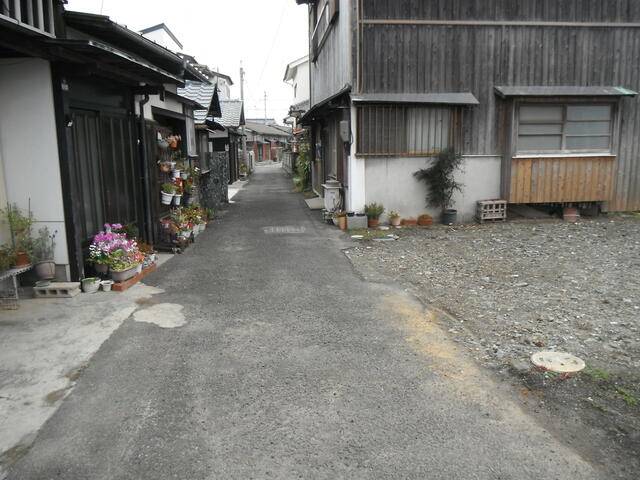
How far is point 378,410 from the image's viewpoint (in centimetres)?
383

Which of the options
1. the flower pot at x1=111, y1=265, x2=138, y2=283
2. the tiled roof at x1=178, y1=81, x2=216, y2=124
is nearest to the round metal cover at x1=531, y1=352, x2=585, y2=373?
the flower pot at x1=111, y1=265, x2=138, y2=283

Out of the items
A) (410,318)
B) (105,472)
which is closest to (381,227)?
(410,318)

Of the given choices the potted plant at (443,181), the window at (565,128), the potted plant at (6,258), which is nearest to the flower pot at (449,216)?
the potted plant at (443,181)

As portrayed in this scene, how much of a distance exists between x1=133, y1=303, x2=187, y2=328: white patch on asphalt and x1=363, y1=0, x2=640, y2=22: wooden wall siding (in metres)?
8.38

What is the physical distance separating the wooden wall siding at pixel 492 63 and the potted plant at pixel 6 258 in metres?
7.99

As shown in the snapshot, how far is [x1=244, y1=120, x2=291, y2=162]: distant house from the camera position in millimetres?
50062

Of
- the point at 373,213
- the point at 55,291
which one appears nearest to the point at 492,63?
the point at 373,213

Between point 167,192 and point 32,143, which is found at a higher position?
point 32,143

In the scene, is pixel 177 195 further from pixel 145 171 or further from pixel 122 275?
pixel 122 275

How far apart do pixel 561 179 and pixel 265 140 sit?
4864 cm

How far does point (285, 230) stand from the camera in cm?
1224

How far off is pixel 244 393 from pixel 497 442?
1.90 metres

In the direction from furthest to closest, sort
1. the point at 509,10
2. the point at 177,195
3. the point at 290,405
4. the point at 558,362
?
the point at 509,10 < the point at 177,195 < the point at 558,362 < the point at 290,405

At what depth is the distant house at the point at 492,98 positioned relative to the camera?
11.8 metres
